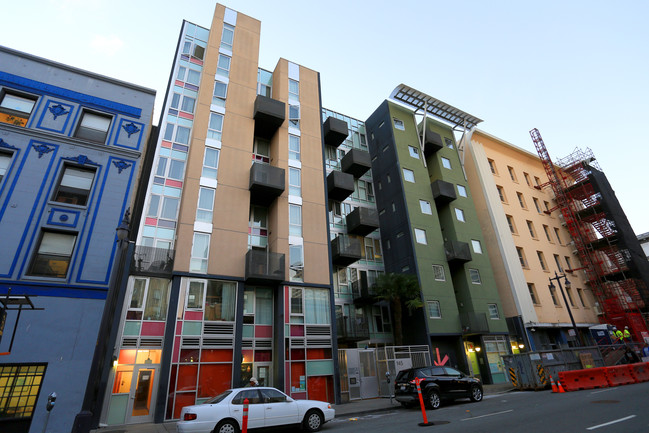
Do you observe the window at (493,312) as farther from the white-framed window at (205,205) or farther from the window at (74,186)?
the window at (74,186)

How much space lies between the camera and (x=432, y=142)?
3259cm

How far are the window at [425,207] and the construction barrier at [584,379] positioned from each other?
15.3 m

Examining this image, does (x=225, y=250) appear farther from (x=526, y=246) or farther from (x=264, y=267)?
(x=526, y=246)

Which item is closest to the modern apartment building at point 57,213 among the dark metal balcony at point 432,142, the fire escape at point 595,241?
the dark metal balcony at point 432,142

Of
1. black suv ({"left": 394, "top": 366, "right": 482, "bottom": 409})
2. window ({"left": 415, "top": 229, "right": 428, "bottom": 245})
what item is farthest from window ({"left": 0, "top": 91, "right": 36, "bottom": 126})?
window ({"left": 415, "top": 229, "right": 428, "bottom": 245})

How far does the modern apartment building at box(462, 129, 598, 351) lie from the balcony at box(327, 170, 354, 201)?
1511 centimetres

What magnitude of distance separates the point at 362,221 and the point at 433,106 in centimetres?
1622

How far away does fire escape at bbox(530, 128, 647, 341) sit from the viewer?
32.8 metres

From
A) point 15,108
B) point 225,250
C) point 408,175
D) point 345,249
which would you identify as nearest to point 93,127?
point 15,108

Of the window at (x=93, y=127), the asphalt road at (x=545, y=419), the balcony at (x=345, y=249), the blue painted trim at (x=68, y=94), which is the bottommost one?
the asphalt road at (x=545, y=419)

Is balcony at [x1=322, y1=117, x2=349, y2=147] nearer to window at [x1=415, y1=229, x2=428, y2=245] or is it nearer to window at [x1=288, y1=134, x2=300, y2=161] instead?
window at [x1=288, y1=134, x2=300, y2=161]

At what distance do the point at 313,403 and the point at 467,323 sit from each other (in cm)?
1772

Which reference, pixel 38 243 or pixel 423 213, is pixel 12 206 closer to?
pixel 38 243

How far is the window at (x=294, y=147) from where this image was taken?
2353 cm
